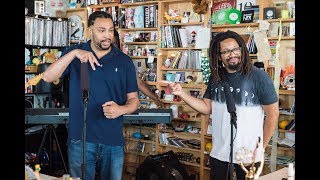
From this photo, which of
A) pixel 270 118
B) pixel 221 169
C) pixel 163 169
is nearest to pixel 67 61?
pixel 221 169

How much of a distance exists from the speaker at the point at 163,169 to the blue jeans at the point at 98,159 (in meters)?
1.90

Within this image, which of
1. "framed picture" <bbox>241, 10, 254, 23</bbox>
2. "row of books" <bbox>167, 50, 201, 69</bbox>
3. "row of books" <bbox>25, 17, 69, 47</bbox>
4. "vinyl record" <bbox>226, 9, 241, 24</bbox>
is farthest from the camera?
"row of books" <bbox>25, 17, 69, 47</bbox>

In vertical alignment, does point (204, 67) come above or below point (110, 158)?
above

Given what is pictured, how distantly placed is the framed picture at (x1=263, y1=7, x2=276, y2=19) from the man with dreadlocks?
1.81 metres

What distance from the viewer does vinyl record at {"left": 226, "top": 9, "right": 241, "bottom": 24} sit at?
4.53m

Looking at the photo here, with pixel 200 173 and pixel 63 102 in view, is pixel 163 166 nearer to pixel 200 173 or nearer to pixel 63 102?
pixel 200 173

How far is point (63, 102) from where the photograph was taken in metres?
5.64

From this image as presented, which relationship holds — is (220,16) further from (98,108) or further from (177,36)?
(98,108)

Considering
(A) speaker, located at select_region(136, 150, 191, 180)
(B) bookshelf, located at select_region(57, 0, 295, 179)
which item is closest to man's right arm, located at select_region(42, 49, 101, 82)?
(A) speaker, located at select_region(136, 150, 191, 180)

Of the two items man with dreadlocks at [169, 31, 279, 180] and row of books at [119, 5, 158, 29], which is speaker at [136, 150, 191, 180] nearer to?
row of books at [119, 5, 158, 29]

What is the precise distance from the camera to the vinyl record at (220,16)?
460 centimetres
